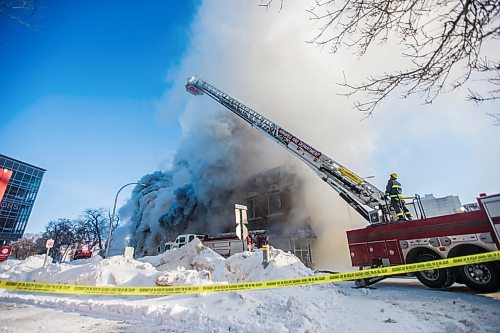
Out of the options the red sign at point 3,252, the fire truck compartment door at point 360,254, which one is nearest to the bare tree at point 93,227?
the red sign at point 3,252

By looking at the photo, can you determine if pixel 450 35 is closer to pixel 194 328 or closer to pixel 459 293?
pixel 194 328

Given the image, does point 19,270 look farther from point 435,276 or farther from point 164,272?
point 435,276

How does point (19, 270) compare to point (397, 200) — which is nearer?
point (397, 200)

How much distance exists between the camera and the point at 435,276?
6.04 m

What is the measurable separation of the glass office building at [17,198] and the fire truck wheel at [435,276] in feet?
164

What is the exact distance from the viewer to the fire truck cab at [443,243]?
5195mm

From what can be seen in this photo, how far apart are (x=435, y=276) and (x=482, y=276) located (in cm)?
101

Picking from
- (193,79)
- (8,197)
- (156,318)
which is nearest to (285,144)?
(156,318)

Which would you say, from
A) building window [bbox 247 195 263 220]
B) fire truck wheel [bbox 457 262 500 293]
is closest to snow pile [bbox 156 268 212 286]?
fire truck wheel [bbox 457 262 500 293]

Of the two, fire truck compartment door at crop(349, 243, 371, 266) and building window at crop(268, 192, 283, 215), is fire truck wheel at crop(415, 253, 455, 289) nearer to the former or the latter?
fire truck compartment door at crop(349, 243, 371, 266)

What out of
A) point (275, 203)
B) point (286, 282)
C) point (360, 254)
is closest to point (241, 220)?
point (360, 254)

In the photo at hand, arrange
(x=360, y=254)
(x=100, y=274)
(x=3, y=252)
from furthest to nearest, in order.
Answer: (x=3, y=252) < (x=360, y=254) < (x=100, y=274)

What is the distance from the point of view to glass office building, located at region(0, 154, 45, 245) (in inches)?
1378

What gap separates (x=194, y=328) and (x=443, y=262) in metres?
5.27
